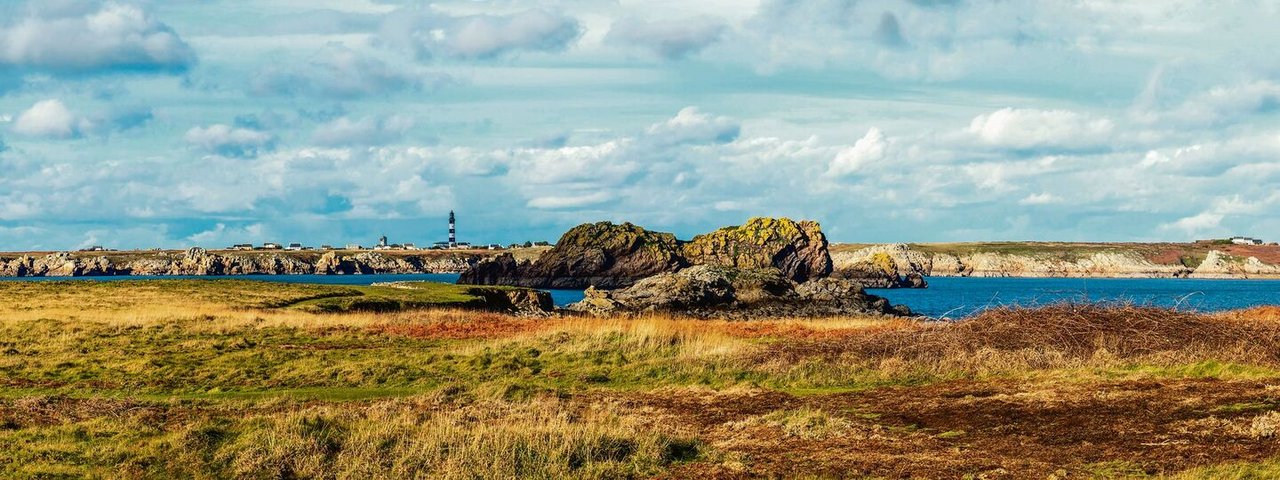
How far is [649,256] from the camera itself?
162m

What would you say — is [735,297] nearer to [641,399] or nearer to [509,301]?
[509,301]

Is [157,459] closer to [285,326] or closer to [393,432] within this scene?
[393,432]

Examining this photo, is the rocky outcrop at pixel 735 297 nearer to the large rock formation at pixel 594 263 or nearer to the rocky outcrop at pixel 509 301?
the rocky outcrop at pixel 509 301

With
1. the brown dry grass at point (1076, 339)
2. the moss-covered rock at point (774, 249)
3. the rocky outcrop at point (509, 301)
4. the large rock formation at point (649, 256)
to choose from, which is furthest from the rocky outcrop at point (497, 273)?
the brown dry grass at point (1076, 339)

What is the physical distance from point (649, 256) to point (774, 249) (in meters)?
20.2

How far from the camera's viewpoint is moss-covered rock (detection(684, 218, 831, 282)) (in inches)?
6137

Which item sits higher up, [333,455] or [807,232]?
[807,232]

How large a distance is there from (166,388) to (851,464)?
1844cm

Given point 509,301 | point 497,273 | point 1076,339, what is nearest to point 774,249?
point 497,273

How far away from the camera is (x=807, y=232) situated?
16275 cm

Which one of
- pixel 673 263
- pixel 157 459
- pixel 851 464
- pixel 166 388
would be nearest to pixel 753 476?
pixel 851 464

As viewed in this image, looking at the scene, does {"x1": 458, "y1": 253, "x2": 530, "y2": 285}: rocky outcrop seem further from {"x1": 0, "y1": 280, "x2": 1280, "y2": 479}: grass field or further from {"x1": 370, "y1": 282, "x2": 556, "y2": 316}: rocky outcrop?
{"x1": 0, "y1": 280, "x2": 1280, "y2": 479}: grass field

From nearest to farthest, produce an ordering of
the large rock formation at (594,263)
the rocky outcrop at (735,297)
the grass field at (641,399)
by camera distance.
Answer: the grass field at (641,399)
the rocky outcrop at (735,297)
the large rock formation at (594,263)

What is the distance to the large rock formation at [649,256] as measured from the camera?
158m
